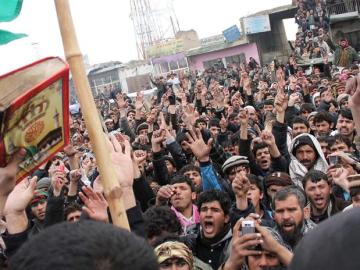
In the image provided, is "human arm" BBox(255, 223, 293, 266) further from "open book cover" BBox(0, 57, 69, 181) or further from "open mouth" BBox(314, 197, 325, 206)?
"open mouth" BBox(314, 197, 325, 206)

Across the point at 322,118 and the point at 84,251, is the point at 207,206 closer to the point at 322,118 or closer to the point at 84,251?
the point at 84,251

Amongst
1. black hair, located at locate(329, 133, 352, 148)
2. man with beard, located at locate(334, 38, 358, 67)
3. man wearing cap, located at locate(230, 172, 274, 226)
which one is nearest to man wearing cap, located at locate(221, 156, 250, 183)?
black hair, located at locate(329, 133, 352, 148)

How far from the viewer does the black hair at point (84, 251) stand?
2.85 feet

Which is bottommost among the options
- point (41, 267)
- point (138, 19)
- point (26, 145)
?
point (41, 267)

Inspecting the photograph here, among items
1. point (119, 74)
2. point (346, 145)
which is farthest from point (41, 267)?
point (119, 74)

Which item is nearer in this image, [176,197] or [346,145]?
[176,197]

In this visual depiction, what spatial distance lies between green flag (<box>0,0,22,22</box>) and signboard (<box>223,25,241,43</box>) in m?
25.7

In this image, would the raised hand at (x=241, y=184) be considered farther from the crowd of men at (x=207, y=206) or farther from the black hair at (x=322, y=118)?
the black hair at (x=322, y=118)

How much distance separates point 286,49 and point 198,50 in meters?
6.47

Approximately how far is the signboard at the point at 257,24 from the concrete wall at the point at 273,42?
0.98m

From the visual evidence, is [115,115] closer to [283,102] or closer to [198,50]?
Result: [283,102]

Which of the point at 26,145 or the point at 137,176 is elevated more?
the point at 26,145

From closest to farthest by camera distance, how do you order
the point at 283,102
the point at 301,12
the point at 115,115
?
the point at 283,102
the point at 115,115
the point at 301,12

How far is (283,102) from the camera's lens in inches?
211
